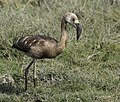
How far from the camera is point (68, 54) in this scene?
9.53m

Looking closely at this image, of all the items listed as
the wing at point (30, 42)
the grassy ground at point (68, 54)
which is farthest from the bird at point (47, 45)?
the grassy ground at point (68, 54)

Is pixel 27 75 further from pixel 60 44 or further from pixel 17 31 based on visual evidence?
pixel 17 31

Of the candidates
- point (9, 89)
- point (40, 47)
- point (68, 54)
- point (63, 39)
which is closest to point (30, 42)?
point (40, 47)

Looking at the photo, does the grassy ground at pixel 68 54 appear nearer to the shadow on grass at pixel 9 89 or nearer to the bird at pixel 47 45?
the shadow on grass at pixel 9 89

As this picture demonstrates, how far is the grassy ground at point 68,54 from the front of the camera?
7703 mm

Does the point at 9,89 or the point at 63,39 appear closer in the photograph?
the point at 63,39

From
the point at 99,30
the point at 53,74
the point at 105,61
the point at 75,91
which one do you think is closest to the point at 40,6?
the point at 99,30

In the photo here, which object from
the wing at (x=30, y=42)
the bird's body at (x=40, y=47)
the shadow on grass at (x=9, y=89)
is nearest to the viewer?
the bird's body at (x=40, y=47)

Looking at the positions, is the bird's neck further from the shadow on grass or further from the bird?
the shadow on grass

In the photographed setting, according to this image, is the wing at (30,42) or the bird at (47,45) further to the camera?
the wing at (30,42)

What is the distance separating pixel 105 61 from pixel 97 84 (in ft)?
4.92

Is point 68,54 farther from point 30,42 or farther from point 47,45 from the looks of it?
point 47,45

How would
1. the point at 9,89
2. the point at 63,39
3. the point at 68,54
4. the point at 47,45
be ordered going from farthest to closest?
the point at 68,54, the point at 9,89, the point at 63,39, the point at 47,45

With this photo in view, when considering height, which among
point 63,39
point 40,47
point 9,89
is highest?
point 63,39
